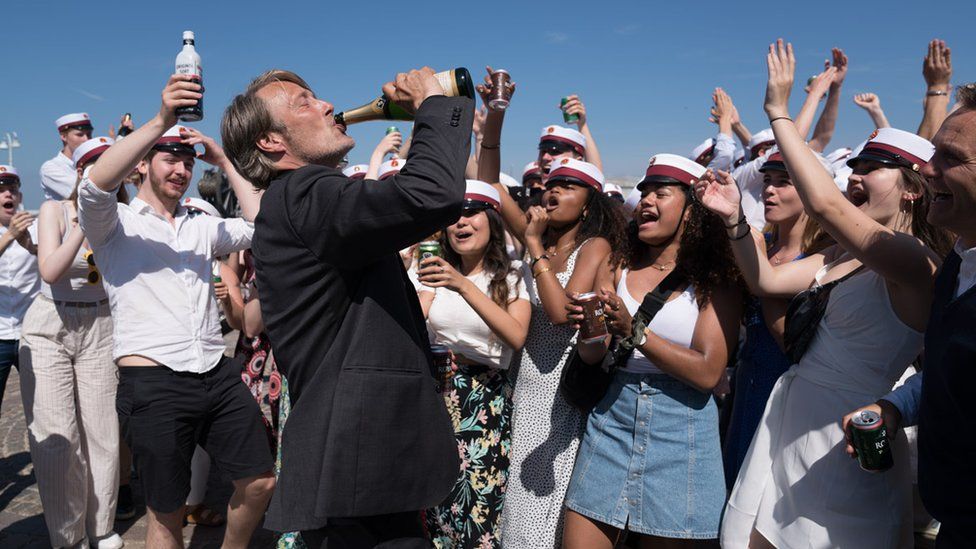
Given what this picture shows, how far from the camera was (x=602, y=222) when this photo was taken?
3732mm

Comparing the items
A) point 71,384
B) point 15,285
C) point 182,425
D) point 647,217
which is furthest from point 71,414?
point 647,217

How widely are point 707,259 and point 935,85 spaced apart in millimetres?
2121

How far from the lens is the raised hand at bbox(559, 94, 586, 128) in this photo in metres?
6.05

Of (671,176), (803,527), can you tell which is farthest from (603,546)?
(671,176)

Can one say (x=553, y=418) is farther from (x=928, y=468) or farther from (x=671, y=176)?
(x=928, y=468)

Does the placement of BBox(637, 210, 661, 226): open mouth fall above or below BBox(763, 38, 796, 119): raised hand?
below

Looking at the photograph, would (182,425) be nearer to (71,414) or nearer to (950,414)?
(71,414)

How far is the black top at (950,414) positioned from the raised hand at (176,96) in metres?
2.98

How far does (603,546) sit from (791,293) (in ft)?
4.58

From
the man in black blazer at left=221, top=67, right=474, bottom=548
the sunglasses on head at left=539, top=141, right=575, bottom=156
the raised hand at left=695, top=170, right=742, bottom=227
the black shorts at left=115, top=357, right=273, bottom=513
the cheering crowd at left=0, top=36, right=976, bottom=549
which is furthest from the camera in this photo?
the sunglasses on head at left=539, top=141, right=575, bottom=156

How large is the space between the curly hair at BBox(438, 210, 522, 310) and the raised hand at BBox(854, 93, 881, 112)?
375 cm

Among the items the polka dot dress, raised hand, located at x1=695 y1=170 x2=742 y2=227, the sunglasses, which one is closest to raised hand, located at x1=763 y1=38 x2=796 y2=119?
raised hand, located at x1=695 y1=170 x2=742 y2=227

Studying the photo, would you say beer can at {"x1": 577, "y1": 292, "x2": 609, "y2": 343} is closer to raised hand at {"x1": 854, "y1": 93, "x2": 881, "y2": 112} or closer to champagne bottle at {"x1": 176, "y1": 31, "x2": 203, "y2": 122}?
champagne bottle at {"x1": 176, "y1": 31, "x2": 203, "y2": 122}

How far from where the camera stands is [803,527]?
2.47 meters
